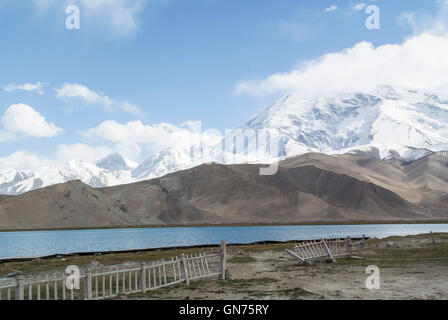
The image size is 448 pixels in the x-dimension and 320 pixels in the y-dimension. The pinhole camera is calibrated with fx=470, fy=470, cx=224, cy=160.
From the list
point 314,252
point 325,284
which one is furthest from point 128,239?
point 325,284

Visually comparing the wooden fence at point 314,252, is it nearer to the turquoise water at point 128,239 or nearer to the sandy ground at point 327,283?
the sandy ground at point 327,283

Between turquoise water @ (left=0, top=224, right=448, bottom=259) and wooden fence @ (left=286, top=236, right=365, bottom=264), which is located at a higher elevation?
wooden fence @ (left=286, top=236, right=365, bottom=264)

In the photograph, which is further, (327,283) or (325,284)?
(327,283)

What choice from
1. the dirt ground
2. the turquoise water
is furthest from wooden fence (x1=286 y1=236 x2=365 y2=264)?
the turquoise water

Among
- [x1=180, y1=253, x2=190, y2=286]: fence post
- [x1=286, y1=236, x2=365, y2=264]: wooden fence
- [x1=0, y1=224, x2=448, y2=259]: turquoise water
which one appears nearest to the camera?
[x1=180, y1=253, x2=190, y2=286]: fence post

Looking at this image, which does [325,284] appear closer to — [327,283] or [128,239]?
[327,283]

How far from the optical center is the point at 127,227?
16388 centimetres

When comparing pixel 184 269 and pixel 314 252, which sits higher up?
pixel 184 269

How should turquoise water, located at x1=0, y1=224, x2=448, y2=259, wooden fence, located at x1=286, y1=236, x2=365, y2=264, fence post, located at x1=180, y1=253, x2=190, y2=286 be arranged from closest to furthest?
fence post, located at x1=180, y1=253, x2=190, y2=286 < wooden fence, located at x1=286, y1=236, x2=365, y2=264 < turquoise water, located at x1=0, y1=224, x2=448, y2=259

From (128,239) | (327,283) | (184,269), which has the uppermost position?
(184,269)

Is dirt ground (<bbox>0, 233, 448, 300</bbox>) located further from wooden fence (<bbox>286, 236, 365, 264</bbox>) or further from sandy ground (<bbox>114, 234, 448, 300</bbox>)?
wooden fence (<bbox>286, 236, 365, 264</bbox>)

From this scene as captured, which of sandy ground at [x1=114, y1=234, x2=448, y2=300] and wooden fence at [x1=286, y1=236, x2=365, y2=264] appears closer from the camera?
sandy ground at [x1=114, y1=234, x2=448, y2=300]
